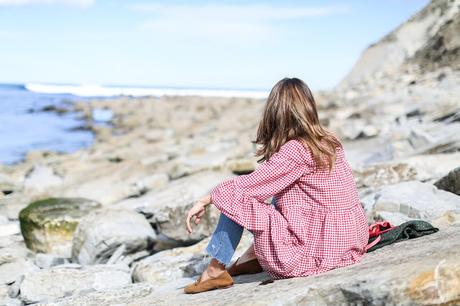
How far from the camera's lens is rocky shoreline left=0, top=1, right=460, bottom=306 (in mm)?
3494

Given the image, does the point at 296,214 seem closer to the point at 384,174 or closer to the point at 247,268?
the point at 247,268

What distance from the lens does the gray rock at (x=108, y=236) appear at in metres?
6.81

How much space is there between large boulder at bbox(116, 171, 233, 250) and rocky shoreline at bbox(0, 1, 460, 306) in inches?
0.5

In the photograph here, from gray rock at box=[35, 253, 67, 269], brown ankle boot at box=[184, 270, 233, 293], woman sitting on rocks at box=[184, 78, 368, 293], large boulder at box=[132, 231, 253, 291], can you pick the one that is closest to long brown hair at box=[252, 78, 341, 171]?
woman sitting on rocks at box=[184, 78, 368, 293]

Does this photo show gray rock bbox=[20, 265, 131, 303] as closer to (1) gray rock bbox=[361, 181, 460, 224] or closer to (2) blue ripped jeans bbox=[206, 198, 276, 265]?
(2) blue ripped jeans bbox=[206, 198, 276, 265]

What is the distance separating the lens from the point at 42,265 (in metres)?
6.97

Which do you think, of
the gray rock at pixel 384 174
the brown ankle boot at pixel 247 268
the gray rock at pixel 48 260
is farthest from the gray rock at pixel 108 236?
the brown ankle boot at pixel 247 268

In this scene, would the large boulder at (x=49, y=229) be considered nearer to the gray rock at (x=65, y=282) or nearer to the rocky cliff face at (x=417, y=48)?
the gray rock at (x=65, y=282)

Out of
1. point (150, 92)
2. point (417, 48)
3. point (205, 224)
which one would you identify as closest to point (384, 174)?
point (205, 224)

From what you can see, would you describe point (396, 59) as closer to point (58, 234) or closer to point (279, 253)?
point (58, 234)

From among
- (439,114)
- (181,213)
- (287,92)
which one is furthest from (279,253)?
(439,114)

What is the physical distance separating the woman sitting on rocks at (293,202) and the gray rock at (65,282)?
2002 mm

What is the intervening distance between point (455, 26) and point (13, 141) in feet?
62.6

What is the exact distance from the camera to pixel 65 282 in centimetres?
573
